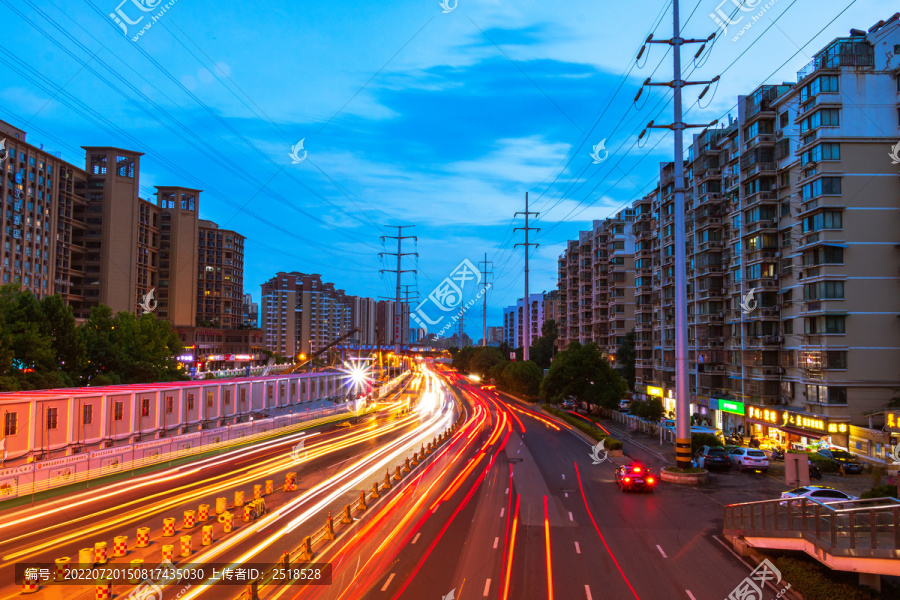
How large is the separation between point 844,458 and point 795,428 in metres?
8.14

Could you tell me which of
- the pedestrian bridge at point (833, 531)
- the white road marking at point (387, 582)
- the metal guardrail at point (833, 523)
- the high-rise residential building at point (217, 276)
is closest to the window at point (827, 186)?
the metal guardrail at point (833, 523)

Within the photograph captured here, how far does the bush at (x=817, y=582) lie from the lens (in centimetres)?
1438

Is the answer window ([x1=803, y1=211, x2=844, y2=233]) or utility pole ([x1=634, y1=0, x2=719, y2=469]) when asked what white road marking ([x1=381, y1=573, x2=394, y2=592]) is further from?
window ([x1=803, y1=211, x2=844, y2=233])

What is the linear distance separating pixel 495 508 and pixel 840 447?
2933cm

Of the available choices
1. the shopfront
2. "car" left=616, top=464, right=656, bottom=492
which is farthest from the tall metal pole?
the shopfront

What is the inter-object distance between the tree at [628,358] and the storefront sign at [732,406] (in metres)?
29.9

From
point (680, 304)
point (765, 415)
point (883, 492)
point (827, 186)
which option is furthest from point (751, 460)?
point (827, 186)

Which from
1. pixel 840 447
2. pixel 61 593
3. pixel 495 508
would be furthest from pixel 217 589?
pixel 840 447

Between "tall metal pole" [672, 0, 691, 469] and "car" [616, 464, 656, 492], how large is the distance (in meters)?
3.77

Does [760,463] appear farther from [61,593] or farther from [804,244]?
[61,593]

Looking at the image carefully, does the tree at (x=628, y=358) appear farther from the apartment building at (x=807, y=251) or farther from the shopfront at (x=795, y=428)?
the shopfront at (x=795, y=428)

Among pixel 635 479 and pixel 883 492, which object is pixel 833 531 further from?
pixel 635 479

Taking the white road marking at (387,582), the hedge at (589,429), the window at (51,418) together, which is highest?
the window at (51,418)

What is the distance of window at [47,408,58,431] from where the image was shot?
28.7 metres
